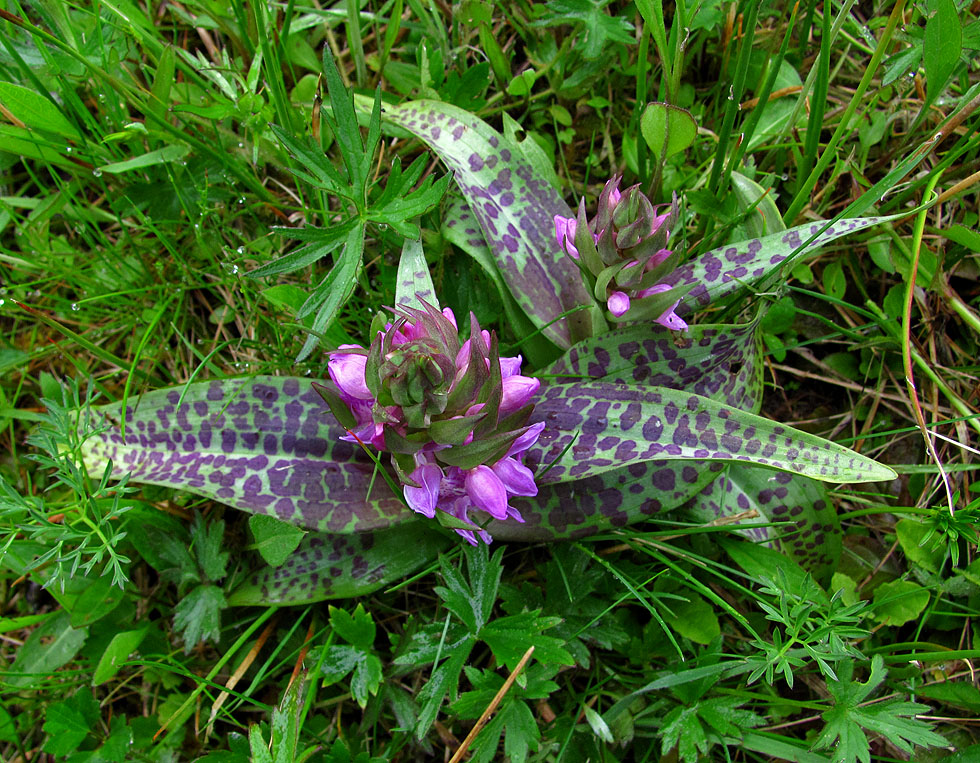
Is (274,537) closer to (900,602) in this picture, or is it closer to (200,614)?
(200,614)

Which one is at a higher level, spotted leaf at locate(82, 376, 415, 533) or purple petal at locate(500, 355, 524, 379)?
purple petal at locate(500, 355, 524, 379)

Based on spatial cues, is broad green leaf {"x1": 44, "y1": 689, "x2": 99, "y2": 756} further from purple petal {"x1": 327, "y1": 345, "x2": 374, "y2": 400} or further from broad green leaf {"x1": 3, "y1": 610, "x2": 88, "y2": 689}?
purple petal {"x1": 327, "y1": 345, "x2": 374, "y2": 400}

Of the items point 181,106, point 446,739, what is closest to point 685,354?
point 446,739

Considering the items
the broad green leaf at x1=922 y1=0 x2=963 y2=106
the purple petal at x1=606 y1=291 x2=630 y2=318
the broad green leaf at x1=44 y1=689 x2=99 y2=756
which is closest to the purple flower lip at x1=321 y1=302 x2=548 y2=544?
the purple petal at x1=606 y1=291 x2=630 y2=318

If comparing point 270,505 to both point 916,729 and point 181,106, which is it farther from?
point 916,729

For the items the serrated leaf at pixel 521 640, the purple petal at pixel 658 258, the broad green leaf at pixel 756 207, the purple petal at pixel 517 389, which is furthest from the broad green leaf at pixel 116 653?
the broad green leaf at pixel 756 207

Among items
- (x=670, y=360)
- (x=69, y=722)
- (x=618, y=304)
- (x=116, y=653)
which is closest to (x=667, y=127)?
(x=618, y=304)

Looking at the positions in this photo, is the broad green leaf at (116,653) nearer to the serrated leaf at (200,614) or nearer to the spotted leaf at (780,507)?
the serrated leaf at (200,614)
